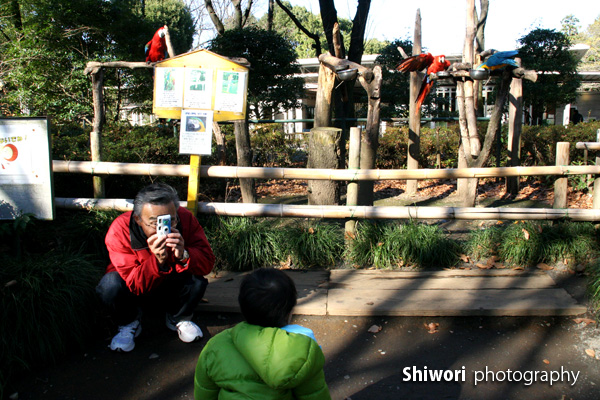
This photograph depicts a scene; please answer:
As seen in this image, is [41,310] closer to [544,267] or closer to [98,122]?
[98,122]

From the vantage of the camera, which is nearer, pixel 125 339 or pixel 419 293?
pixel 125 339

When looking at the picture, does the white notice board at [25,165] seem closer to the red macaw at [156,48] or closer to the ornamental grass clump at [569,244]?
the red macaw at [156,48]

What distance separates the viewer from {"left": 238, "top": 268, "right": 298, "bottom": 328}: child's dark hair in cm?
174

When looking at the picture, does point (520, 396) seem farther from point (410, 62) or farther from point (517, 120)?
point (517, 120)

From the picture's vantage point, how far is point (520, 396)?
101 inches

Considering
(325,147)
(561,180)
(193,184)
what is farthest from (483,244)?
(193,184)

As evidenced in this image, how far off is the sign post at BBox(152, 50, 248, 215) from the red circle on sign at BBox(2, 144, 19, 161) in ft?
3.79

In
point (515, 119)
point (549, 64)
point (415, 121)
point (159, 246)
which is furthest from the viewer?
point (549, 64)

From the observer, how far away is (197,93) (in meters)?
4.10

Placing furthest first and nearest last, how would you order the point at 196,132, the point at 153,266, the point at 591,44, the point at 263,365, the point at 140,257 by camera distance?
the point at 591,44, the point at 196,132, the point at 140,257, the point at 153,266, the point at 263,365

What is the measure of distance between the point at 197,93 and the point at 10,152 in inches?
60.5

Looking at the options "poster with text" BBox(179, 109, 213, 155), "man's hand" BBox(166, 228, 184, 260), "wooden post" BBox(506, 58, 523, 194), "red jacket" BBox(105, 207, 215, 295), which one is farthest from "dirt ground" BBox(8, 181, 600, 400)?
"wooden post" BBox(506, 58, 523, 194)

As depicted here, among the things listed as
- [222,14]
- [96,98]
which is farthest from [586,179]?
[222,14]

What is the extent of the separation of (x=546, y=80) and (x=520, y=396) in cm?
1394
